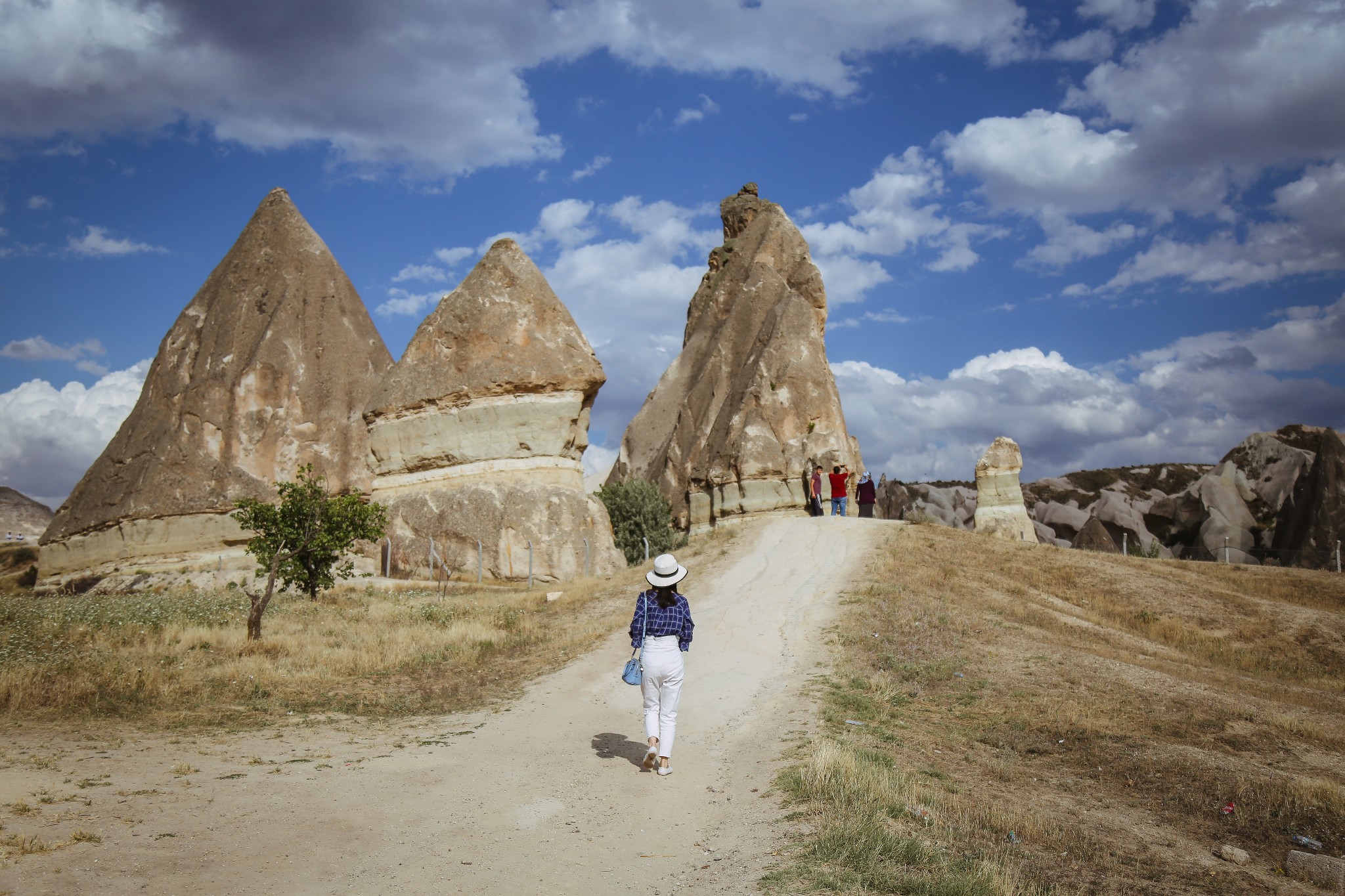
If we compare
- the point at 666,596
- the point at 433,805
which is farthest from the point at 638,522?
the point at 433,805

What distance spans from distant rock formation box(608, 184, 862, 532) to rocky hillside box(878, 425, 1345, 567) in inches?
186

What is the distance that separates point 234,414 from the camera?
25781mm

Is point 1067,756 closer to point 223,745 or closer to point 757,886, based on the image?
point 757,886

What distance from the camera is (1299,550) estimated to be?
98.4 ft

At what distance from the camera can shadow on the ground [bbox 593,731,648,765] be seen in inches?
307

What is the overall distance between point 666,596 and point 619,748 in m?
1.70

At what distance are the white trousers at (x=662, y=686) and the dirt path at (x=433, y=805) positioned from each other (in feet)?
1.13

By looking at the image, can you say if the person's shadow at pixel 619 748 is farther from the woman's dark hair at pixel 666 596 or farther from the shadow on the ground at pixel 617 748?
the woman's dark hair at pixel 666 596

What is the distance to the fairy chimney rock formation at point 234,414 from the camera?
79.3 ft

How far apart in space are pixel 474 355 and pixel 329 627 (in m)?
11.9

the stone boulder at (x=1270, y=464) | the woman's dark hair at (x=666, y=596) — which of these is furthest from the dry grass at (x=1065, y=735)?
the stone boulder at (x=1270, y=464)

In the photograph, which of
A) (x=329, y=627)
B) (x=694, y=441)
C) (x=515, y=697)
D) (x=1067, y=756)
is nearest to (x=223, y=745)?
(x=515, y=697)

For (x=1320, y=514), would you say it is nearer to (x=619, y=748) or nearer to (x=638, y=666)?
(x=619, y=748)

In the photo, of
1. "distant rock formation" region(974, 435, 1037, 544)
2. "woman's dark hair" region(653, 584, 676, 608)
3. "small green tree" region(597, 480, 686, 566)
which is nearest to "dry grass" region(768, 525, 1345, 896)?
"woman's dark hair" region(653, 584, 676, 608)
